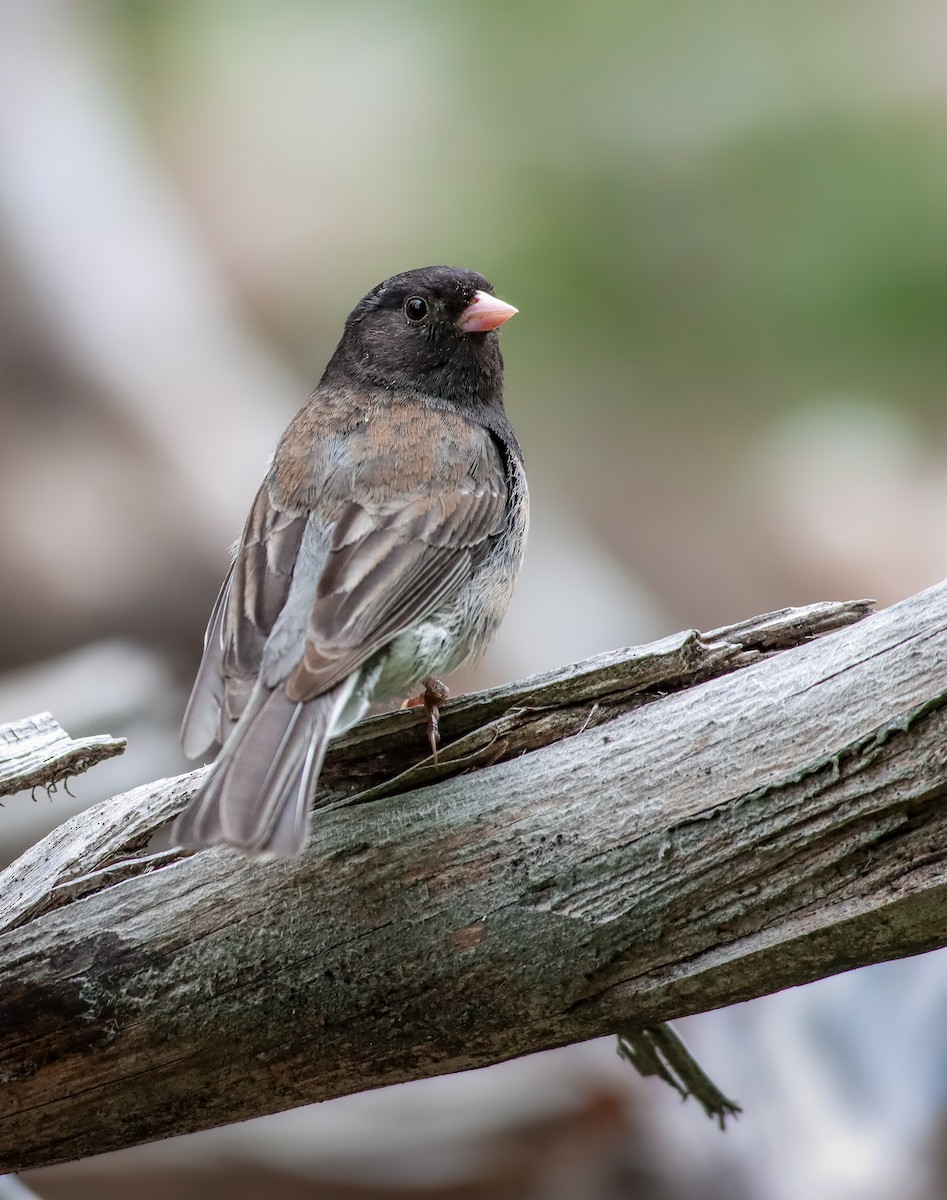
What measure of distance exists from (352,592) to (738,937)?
35.2 inches

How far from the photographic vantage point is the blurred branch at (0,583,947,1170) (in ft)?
Result: 5.97

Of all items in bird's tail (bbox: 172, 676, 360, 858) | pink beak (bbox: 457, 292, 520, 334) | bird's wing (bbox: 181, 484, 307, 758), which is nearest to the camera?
bird's tail (bbox: 172, 676, 360, 858)

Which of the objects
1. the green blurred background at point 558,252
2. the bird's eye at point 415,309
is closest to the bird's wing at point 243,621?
the bird's eye at point 415,309

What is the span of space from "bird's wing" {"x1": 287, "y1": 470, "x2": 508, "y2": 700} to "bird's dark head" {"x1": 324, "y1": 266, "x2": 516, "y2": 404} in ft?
1.29

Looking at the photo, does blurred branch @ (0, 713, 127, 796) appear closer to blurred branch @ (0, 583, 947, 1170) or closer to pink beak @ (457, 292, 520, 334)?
blurred branch @ (0, 583, 947, 1170)

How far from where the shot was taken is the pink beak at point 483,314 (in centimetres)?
299

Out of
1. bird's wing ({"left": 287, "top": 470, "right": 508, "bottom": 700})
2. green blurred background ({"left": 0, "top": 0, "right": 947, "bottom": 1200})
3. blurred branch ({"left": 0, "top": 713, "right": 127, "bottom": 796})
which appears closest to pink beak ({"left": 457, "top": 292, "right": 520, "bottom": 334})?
bird's wing ({"left": 287, "top": 470, "right": 508, "bottom": 700})

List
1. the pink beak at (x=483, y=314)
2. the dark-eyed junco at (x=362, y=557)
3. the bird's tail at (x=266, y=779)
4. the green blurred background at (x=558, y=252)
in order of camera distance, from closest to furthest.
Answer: the bird's tail at (x=266, y=779) < the dark-eyed junco at (x=362, y=557) < the pink beak at (x=483, y=314) < the green blurred background at (x=558, y=252)

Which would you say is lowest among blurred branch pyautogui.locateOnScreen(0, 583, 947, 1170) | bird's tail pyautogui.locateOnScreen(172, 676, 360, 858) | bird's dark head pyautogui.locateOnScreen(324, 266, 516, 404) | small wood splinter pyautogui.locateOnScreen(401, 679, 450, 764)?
blurred branch pyautogui.locateOnScreen(0, 583, 947, 1170)

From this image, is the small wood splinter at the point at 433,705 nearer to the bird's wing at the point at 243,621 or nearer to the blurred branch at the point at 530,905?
the blurred branch at the point at 530,905

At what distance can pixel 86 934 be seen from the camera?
6.72 feet

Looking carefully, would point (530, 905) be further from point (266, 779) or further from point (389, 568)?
point (389, 568)

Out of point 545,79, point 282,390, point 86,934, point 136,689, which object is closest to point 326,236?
point 282,390

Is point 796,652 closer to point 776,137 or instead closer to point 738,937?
point 738,937
